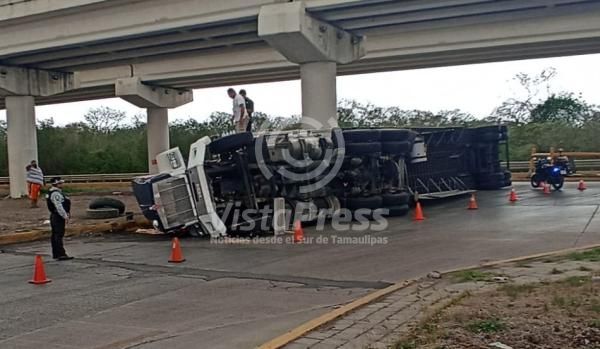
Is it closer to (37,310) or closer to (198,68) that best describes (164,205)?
(37,310)

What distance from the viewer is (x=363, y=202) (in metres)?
18.0

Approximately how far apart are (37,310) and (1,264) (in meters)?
4.95

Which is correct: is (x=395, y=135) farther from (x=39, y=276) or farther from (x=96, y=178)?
(x=96, y=178)

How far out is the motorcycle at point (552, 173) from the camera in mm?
25828

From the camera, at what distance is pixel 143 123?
61844 millimetres

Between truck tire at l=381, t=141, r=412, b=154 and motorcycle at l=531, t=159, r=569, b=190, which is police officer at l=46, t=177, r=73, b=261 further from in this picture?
motorcycle at l=531, t=159, r=569, b=190

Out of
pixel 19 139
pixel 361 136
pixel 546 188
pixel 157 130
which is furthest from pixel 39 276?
pixel 157 130

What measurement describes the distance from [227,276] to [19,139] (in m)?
27.9

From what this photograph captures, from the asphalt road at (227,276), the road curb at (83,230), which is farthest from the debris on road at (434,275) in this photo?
the road curb at (83,230)

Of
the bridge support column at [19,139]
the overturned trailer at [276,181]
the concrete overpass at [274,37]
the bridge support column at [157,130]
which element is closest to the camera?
the overturned trailer at [276,181]

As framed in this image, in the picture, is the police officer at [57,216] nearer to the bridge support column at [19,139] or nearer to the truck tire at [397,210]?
the truck tire at [397,210]

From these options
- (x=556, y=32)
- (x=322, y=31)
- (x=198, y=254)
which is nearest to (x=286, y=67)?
(x=322, y=31)

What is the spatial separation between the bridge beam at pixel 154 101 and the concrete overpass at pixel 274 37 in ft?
11.5

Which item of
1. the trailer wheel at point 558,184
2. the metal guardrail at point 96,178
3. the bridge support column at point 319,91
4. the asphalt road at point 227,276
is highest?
the bridge support column at point 319,91
